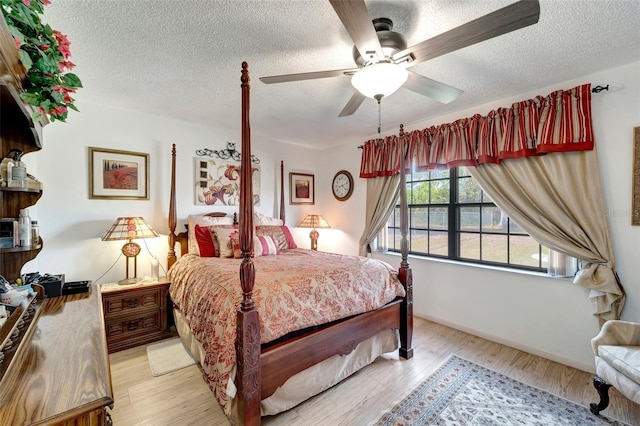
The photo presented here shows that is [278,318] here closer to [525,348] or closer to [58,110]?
[58,110]

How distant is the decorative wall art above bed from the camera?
3525mm

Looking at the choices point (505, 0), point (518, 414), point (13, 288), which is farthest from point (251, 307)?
point (505, 0)

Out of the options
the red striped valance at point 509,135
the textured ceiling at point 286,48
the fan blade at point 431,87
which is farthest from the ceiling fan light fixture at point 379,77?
the red striped valance at point 509,135

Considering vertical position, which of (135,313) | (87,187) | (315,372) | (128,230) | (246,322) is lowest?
(315,372)

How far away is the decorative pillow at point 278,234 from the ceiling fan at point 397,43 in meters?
2.03

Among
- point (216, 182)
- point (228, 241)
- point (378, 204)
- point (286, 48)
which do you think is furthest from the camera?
point (378, 204)

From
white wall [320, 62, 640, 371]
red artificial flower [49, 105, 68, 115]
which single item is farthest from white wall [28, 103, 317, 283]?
white wall [320, 62, 640, 371]

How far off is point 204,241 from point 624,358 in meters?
3.50

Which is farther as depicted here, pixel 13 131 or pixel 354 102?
pixel 354 102

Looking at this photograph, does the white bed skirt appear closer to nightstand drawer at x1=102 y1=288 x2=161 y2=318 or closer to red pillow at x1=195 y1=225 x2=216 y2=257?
nightstand drawer at x1=102 y1=288 x2=161 y2=318

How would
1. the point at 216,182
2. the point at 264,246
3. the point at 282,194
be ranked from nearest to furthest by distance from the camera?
the point at 264,246, the point at 216,182, the point at 282,194

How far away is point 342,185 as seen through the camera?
14.6 ft

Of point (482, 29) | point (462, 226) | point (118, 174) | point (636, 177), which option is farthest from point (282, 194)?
point (636, 177)

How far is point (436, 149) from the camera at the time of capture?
3.14m
